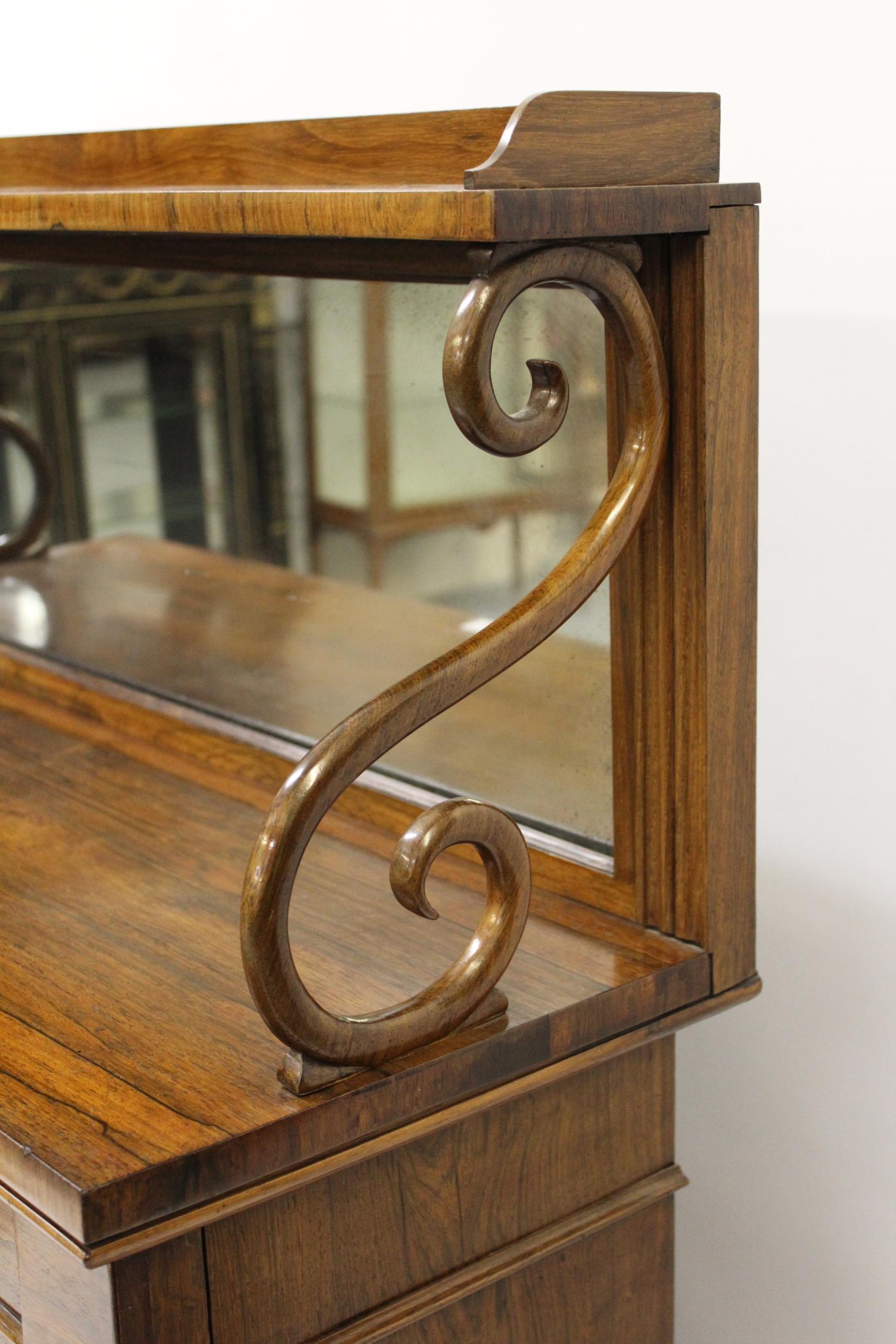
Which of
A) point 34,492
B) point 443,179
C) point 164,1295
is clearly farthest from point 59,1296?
point 34,492

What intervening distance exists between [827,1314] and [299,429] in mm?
836

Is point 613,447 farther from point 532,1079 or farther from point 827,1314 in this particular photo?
point 827,1314

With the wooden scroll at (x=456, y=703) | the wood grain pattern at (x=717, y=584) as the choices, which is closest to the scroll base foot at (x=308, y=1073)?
the wooden scroll at (x=456, y=703)

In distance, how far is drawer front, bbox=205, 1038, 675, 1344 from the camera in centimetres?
80

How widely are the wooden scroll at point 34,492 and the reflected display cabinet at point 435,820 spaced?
44 cm

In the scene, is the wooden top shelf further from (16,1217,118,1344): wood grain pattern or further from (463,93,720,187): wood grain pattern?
(16,1217,118,1344): wood grain pattern

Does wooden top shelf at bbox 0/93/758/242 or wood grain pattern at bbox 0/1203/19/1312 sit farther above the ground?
wooden top shelf at bbox 0/93/758/242

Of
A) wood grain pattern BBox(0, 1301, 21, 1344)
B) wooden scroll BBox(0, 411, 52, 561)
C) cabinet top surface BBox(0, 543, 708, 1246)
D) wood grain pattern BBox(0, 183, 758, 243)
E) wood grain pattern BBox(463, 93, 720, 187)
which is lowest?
wood grain pattern BBox(0, 1301, 21, 1344)

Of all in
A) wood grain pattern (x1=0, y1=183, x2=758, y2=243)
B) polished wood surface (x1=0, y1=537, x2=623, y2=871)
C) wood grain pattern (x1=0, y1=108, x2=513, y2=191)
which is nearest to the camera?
wood grain pattern (x1=0, y1=183, x2=758, y2=243)

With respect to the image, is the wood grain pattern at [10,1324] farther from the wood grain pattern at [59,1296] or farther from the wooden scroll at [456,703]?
the wooden scroll at [456,703]

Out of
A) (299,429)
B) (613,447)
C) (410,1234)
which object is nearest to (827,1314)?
(410,1234)

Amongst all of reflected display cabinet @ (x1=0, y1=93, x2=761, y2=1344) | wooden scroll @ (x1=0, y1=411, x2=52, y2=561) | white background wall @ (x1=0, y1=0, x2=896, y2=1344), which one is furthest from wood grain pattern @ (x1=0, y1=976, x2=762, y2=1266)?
wooden scroll @ (x1=0, y1=411, x2=52, y2=561)

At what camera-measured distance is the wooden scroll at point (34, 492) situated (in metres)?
1.68

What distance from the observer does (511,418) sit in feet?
2.42
